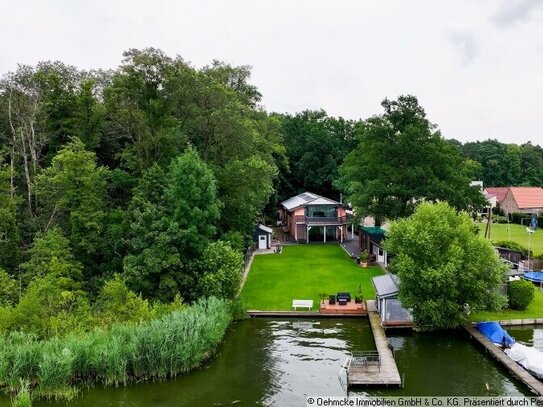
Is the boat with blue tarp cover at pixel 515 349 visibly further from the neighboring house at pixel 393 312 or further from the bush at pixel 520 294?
the bush at pixel 520 294

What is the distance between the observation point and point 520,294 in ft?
84.1

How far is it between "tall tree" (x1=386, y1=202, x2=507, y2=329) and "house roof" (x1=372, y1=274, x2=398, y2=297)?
3.37 ft

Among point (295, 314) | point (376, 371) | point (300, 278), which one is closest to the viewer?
point (376, 371)

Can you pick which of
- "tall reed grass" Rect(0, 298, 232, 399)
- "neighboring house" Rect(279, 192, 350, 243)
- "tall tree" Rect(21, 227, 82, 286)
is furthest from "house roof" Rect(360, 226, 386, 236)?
"tall tree" Rect(21, 227, 82, 286)

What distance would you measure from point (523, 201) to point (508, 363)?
5297 cm

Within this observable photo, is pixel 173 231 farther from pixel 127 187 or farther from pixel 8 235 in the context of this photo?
pixel 8 235

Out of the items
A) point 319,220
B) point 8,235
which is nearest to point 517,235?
point 319,220

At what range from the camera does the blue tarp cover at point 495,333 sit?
20922 mm

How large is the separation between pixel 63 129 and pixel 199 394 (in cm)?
2381

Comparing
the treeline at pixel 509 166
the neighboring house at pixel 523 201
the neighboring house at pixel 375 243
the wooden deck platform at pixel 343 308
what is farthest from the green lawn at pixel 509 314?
the treeline at pixel 509 166

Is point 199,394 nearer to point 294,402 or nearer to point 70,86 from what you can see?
point 294,402

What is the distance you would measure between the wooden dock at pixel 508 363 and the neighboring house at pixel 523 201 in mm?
48165

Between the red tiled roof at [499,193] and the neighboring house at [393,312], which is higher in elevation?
the red tiled roof at [499,193]

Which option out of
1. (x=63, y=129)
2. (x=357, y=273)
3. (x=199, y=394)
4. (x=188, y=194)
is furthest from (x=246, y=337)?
(x=63, y=129)
